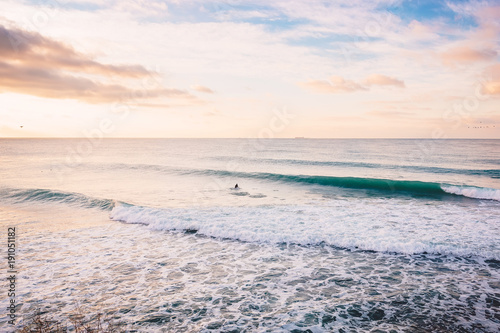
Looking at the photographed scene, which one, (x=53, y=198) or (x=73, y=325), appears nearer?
(x=73, y=325)

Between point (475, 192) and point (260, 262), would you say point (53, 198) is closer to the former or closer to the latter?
point (260, 262)

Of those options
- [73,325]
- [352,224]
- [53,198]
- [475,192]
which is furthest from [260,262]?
[475,192]

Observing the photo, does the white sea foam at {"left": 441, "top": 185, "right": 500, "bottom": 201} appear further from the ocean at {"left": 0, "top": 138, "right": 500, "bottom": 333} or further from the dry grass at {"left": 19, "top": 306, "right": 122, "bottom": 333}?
the dry grass at {"left": 19, "top": 306, "right": 122, "bottom": 333}

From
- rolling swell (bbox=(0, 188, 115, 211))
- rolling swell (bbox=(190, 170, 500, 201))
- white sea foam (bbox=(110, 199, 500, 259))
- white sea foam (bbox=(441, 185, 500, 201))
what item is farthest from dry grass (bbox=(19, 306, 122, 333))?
white sea foam (bbox=(441, 185, 500, 201))

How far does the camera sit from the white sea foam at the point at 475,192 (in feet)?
65.9

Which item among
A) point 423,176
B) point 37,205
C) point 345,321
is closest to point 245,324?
point 345,321

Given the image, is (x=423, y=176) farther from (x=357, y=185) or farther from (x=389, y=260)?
(x=389, y=260)

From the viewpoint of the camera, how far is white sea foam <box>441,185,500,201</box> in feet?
65.9

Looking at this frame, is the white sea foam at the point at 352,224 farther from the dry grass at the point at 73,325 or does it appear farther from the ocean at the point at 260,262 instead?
the dry grass at the point at 73,325

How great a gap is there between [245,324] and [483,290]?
6597 millimetres

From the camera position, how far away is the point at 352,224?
13.3 meters

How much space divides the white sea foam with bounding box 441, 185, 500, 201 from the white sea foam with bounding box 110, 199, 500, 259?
450 cm

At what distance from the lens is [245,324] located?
19.8 ft

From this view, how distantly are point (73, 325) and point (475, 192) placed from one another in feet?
85.8
